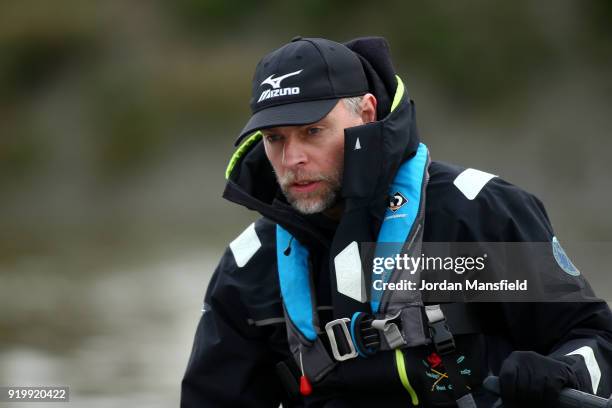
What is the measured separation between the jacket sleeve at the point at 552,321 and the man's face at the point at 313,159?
0.35 meters

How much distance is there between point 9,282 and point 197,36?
465 centimetres

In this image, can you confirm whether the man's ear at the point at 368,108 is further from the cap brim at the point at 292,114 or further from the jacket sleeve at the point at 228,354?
the jacket sleeve at the point at 228,354

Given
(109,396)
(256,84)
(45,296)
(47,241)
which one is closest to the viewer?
(256,84)

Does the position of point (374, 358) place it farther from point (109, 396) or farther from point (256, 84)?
point (109, 396)

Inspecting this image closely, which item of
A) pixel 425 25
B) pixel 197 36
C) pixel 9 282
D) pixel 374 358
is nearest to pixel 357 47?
pixel 374 358

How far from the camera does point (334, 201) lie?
2.48 metres

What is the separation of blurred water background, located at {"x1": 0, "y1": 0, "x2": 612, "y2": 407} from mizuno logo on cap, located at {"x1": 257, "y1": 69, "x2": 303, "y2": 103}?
353 cm

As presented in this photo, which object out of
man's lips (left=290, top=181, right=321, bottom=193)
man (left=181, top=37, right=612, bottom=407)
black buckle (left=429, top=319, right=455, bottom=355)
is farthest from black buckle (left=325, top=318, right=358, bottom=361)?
man's lips (left=290, top=181, right=321, bottom=193)

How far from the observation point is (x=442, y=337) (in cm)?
Answer: 233

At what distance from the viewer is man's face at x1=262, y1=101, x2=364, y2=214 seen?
243 cm

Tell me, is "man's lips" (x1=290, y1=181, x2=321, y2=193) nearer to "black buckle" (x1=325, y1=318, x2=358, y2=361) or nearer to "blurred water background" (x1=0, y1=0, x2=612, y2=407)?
"black buckle" (x1=325, y1=318, x2=358, y2=361)

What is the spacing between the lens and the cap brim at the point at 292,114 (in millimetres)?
2385

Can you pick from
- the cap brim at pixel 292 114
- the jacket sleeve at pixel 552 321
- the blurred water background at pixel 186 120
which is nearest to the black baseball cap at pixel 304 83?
the cap brim at pixel 292 114

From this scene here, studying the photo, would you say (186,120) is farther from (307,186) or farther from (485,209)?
(485,209)
